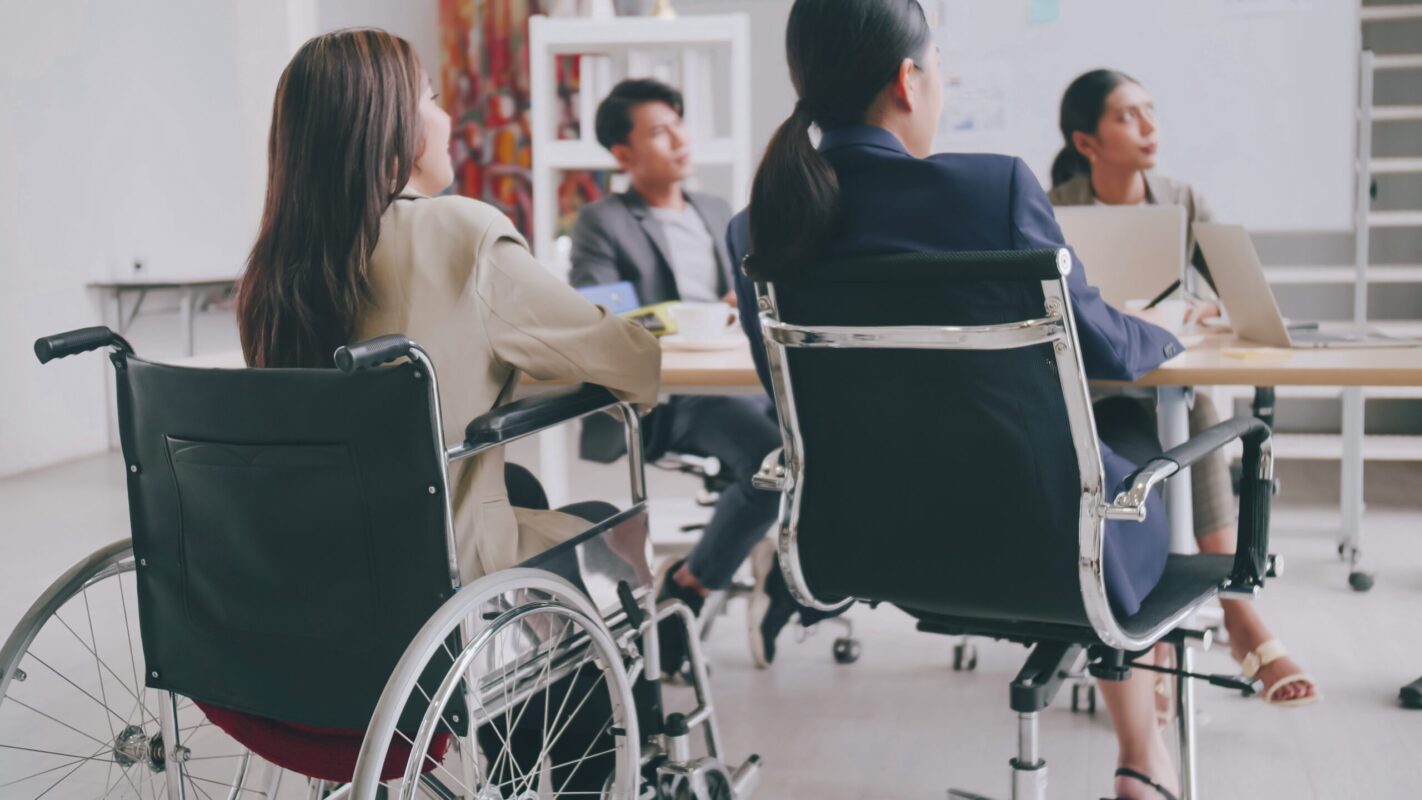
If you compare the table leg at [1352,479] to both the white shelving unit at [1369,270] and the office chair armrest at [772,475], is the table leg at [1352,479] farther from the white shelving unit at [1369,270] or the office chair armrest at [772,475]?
the office chair armrest at [772,475]

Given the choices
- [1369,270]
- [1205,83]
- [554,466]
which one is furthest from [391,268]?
[1369,270]

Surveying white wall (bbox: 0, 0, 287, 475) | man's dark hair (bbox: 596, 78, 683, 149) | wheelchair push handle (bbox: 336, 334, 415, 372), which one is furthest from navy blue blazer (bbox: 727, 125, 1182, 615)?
white wall (bbox: 0, 0, 287, 475)

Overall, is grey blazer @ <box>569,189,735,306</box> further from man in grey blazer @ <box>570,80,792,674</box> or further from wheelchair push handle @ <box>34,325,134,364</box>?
wheelchair push handle @ <box>34,325,134,364</box>

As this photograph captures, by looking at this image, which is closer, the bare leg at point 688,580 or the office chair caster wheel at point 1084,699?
the office chair caster wheel at point 1084,699

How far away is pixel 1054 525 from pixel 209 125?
5181mm

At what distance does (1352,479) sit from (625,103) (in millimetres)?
1970

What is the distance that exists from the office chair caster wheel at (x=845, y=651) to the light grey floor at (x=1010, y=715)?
0.07 ft

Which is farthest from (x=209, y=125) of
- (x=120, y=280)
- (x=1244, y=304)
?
(x=1244, y=304)

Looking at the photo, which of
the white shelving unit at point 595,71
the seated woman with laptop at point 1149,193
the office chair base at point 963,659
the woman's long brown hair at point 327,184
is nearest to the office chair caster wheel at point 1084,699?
the seated woman with laptop at point 1149,193

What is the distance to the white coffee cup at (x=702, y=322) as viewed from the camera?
2072 mm

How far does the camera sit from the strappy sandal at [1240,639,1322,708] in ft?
6.94

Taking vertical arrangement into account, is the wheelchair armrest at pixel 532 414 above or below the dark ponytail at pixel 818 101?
below

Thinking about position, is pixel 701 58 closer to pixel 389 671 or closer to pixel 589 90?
pixel 589 90

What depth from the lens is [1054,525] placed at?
4.26ft
